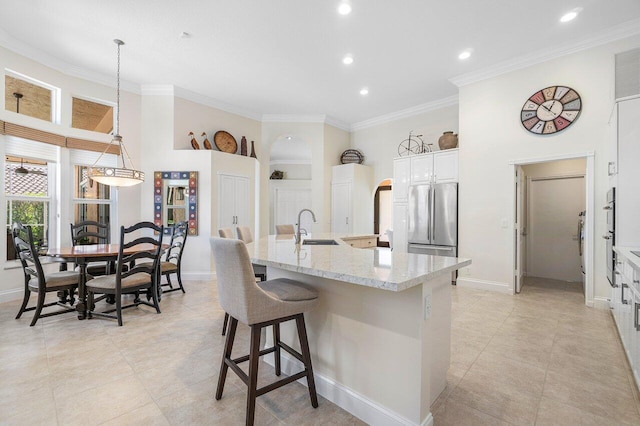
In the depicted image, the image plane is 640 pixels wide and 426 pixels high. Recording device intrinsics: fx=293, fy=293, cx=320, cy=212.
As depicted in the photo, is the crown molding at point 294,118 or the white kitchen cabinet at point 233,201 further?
the crown molding at point 294,118

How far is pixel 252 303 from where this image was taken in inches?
58.6

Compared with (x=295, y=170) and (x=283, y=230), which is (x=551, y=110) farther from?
(x=295, y=170)

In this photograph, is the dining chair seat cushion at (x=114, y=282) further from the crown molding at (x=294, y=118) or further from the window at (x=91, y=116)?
the crown molding at (x=294, y=118)

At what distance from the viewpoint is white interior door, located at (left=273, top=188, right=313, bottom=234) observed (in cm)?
897

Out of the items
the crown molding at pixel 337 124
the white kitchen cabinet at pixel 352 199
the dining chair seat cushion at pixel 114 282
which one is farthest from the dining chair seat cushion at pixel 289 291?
the crown molding at pixel 337 124

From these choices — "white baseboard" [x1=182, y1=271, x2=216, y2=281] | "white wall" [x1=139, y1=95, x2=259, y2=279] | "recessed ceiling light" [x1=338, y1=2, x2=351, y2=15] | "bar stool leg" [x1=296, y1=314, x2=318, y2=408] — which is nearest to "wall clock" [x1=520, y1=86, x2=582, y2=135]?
"recessed ceiling light" [x1=338, y1=2, x2=351, y2=15]

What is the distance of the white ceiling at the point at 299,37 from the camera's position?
122 inches

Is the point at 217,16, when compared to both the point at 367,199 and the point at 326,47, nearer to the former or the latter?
the point at 326,47

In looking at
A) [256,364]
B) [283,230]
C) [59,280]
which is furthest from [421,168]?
[59,280]

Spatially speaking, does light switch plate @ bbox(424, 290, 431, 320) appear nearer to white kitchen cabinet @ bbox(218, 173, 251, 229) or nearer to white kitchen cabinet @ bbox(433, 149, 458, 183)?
white kitchen cabinet @ bbox(433, 149, 458, 183)

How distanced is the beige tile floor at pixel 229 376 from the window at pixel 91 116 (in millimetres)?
2924

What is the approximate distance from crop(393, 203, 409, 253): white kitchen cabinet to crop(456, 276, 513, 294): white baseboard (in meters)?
1.13

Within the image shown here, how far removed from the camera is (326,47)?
386cm

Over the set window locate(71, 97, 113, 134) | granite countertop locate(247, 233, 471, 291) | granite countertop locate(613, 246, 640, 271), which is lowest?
granite countertop locate(613, 246, 640, 271)
